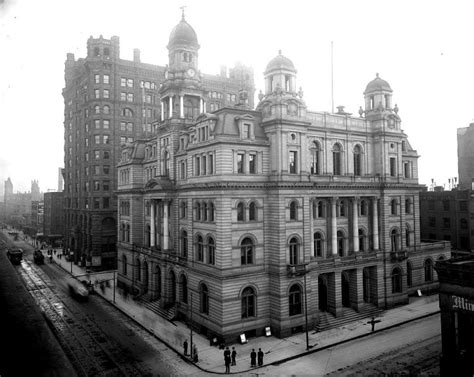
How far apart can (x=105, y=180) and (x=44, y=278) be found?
68.9 ft

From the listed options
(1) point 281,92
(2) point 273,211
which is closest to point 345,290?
(2) point 273,211

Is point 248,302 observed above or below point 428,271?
below

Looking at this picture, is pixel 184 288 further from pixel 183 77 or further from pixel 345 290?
pixel 183 77

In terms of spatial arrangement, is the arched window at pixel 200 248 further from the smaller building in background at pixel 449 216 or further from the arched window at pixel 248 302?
the smaller building in background at pixel 449 216

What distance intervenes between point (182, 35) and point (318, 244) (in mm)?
31720

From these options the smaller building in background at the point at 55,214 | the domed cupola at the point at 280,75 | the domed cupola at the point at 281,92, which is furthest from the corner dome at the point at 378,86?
the smaller building in background at the point at 55,214

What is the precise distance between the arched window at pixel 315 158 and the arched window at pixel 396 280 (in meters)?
17.3

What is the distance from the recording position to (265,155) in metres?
41.6

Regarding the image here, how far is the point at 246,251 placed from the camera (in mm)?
40031

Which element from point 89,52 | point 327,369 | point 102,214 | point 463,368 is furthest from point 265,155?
point 89,52

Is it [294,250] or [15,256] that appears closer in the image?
[294,250]

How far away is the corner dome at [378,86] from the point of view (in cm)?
5030

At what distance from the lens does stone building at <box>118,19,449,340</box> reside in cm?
3966

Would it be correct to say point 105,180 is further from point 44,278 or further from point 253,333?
point 253,333
